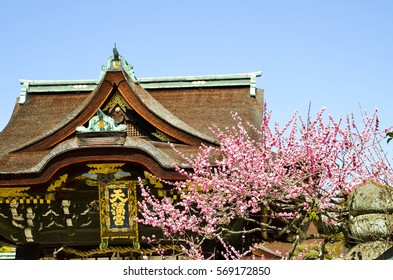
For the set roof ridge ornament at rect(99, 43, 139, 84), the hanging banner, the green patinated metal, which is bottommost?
the hanging banner

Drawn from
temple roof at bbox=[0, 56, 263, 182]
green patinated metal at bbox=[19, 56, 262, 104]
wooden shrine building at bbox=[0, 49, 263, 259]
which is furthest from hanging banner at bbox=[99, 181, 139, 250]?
green patinated metal at bbox=[19, 56, 262, 104]

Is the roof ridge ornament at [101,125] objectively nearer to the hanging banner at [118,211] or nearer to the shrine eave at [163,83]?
the hanging banner at [118,211]

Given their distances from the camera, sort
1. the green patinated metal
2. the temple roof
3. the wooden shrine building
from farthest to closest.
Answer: the green patinated metal < the temple roof < the wooden shrine building

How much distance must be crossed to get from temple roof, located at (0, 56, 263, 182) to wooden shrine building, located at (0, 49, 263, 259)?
0.08 ft

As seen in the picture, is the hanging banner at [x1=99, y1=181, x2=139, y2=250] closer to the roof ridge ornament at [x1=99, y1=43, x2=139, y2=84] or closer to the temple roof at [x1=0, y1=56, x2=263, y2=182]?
the temple roof at [x1=0, y1=56, x2=263, y2=182]

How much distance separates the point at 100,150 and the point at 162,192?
139cm

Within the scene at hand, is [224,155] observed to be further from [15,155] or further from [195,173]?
[15,155]

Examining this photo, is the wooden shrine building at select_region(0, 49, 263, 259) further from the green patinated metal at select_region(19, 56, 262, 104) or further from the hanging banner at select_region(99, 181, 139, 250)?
the green patinated metal at select_region(19, 56, 262, 104)

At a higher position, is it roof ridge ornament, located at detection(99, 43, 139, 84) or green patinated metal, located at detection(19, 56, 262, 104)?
green patinated metal, located at detection(19, 56, 262, 104)

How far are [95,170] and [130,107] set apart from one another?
1523 mm

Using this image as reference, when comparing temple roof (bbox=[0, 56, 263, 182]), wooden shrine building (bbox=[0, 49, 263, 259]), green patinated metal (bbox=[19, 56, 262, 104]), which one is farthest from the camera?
green patinated metal (bbox=[19, 56, 262, 104])

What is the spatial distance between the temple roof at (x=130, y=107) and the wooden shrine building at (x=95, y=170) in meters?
0.02

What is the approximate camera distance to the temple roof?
38.8ft

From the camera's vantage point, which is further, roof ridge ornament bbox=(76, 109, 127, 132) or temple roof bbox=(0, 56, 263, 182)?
temple roof bbox=(0, 56, 263, 182)
